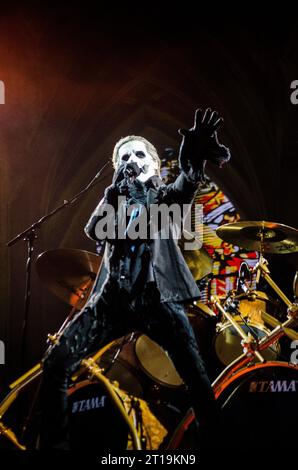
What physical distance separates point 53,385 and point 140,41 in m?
4.25

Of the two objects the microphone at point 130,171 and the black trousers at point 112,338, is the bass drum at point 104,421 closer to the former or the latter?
the black trousers at point 112,338

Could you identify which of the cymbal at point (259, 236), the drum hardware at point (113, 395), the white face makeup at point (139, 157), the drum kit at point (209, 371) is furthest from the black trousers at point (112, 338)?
the cymbal at point (259, 236)

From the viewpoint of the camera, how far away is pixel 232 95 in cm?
721

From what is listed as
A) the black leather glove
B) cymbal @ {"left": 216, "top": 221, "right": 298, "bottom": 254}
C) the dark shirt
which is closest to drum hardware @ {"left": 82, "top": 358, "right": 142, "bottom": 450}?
the dark shirt

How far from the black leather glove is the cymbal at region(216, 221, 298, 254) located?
4.48ft

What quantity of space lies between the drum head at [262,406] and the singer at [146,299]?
1.70ft

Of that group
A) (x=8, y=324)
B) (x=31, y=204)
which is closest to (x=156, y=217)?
(x=8, y=324)

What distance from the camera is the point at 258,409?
3.22 meters

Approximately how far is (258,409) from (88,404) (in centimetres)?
122

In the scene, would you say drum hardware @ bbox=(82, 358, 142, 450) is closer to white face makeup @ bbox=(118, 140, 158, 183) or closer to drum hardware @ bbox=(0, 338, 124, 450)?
drum hardware @ bbox=(0, 338, 124, 450)

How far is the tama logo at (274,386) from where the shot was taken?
10.6ft

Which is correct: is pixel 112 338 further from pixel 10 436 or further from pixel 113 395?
pixel 10 436

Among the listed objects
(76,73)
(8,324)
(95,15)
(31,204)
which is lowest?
(8,324)

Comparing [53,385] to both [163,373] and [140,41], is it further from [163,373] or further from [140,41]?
[140,41]
